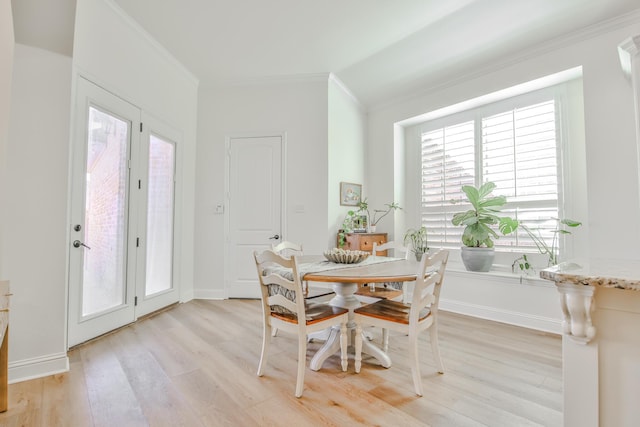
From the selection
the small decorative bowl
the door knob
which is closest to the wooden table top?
the small decorative bowl

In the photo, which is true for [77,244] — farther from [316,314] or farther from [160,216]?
[316,314]

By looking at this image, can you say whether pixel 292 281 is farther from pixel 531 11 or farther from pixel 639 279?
pixel 531 11

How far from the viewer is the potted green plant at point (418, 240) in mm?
4137

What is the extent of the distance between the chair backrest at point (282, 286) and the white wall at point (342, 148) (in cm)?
193

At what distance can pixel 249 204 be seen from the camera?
13.4 feet

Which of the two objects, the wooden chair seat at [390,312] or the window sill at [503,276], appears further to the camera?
the window sill at [503,276]

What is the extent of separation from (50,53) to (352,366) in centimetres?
306

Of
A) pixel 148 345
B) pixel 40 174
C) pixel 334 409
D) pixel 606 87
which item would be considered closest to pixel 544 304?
pixel 606 87

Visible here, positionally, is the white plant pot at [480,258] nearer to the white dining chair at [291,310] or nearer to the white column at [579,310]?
the white dining chair at [291,310]

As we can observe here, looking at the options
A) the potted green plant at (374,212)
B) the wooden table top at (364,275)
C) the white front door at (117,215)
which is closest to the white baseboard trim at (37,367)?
the white front door at (117,215)

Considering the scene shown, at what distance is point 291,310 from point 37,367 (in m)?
1.76

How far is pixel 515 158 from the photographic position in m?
3.47

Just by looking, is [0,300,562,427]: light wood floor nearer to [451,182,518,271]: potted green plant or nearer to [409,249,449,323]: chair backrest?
[409,249,449,323]: chair backrest

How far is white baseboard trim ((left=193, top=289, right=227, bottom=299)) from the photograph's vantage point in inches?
158
